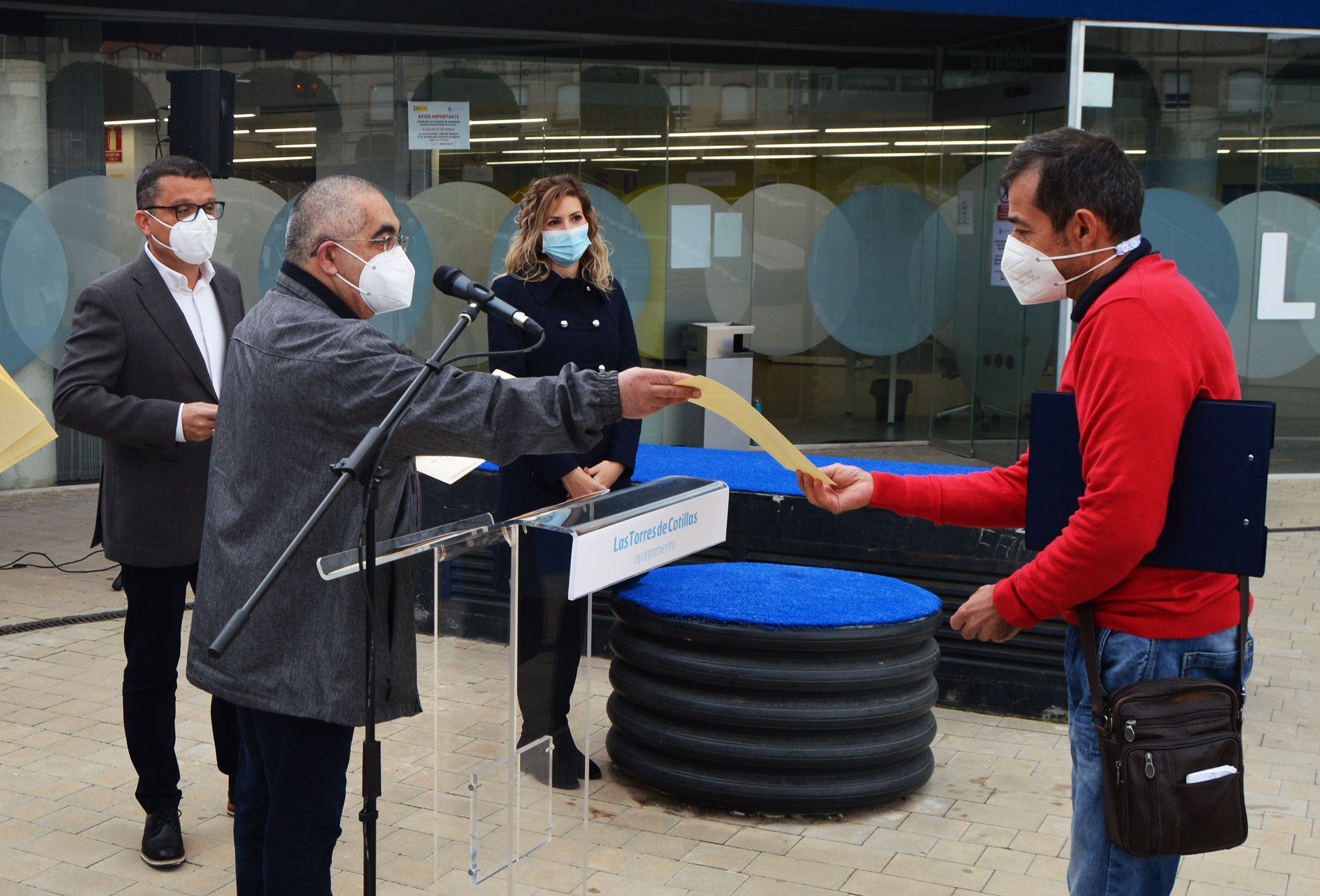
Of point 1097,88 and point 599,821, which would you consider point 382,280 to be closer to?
point 599,821

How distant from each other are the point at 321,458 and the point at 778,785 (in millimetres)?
2402

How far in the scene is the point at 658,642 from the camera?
4.77 meters

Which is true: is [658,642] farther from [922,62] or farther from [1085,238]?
[922,62]

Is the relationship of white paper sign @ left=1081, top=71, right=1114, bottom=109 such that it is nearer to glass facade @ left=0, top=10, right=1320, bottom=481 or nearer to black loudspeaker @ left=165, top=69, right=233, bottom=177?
glass facade @ left=0, top=10, right=1320, bottom=481

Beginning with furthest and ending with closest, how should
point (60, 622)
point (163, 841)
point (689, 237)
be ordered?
1. point (689, 237)
2. point (60, 622)
3. point (163, 841)

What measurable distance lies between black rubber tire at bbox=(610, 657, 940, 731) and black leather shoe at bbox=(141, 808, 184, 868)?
162cm

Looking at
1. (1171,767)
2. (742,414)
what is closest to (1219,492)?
(1171,767)

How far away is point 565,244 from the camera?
4961mm

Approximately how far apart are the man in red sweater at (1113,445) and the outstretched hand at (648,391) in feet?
2.60

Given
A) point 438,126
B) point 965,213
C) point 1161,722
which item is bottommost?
point 1161,722

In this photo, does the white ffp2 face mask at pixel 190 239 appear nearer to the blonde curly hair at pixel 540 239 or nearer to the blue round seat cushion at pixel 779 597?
the blonde curly hair at pixel 540 239

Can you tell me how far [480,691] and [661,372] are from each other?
0.93 meters

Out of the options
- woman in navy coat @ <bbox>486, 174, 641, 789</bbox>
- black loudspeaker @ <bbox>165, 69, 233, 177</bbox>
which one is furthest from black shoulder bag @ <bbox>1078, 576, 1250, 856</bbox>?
black loudspeaker @ <bbox>165, 69, 233, 177</bbox>

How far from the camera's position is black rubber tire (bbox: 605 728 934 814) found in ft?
15.1
